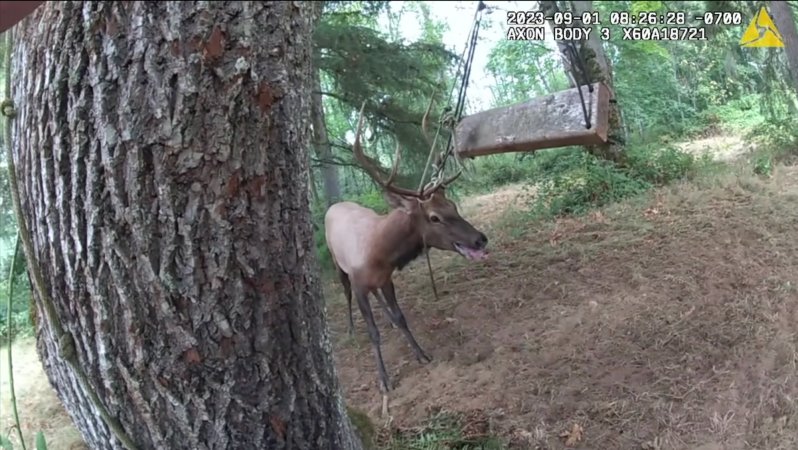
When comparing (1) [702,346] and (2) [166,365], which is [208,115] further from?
(1) [702,346]

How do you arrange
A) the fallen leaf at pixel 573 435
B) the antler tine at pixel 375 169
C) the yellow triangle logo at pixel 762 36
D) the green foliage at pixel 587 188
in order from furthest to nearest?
the green foliage at pixel 587 188
the yellow triangle logo at pixel 762 36
the antler tine at pixel 375 169
the fallen leaf at pixel 573 435

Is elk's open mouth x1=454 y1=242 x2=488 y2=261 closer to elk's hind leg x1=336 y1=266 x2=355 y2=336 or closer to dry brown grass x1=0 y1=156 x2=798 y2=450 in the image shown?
dry brown grass x1=0 y1=156 x2=798 y2=450

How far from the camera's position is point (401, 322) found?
4250mm

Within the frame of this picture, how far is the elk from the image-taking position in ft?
13.0

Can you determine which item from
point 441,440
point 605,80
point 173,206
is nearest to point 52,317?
point 173,206

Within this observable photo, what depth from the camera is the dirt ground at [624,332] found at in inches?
114

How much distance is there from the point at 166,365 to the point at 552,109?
198 centimetres

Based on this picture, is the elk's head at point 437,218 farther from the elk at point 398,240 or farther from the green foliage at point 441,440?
the green foliage at point 441,440

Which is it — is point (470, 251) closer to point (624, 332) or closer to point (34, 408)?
point (624, 332)

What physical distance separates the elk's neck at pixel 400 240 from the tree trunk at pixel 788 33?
14.7 feet

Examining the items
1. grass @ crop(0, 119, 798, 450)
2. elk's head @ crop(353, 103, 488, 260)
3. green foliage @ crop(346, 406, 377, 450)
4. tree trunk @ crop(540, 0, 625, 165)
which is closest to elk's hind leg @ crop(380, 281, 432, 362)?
grass @ crop(0, 119, 798, 450)

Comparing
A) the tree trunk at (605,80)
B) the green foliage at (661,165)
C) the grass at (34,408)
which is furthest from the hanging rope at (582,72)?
the green foliage at (661,165)

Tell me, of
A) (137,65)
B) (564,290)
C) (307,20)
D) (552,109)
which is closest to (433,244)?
(564,290)

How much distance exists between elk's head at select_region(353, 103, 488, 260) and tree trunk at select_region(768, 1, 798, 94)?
420 centimetres
